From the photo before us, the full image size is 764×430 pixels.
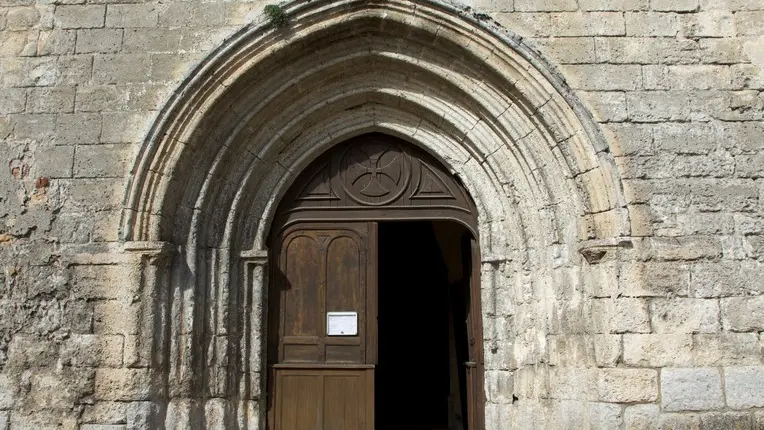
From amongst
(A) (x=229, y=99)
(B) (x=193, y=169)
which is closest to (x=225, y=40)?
(A) (x=229, y=99)

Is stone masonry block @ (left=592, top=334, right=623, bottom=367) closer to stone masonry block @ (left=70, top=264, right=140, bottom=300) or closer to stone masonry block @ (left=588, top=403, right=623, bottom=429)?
stone masonry block @ (left=588, top=403, right=623, bottom=429)

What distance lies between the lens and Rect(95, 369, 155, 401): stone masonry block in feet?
13.9

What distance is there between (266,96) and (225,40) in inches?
19.4

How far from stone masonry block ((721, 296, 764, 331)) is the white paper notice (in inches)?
98.5

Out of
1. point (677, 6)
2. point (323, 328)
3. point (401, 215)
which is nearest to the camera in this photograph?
point (677, 6)

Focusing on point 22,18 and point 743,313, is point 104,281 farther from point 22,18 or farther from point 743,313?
point 743,313

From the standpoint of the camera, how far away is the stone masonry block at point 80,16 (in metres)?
4.75

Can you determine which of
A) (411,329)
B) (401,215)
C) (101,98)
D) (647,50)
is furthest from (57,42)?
(411,329)

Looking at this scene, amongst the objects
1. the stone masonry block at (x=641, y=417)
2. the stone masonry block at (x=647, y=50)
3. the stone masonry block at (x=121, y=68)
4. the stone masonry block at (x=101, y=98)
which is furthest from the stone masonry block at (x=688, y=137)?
the stone masonry block at (x=101, y=98)

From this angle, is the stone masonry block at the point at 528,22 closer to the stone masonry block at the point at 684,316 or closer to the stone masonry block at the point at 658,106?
the stone masonry block at the point at 658,106

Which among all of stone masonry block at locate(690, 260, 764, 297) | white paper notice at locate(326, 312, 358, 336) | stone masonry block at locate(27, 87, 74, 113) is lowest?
white paper notice at locate(326, 312, 358, 336)

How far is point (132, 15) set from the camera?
4750 millimetres

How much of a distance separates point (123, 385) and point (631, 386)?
125 inches

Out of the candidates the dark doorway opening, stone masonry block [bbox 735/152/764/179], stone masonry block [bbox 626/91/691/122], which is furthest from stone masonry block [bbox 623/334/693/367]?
the dark doorway opening
